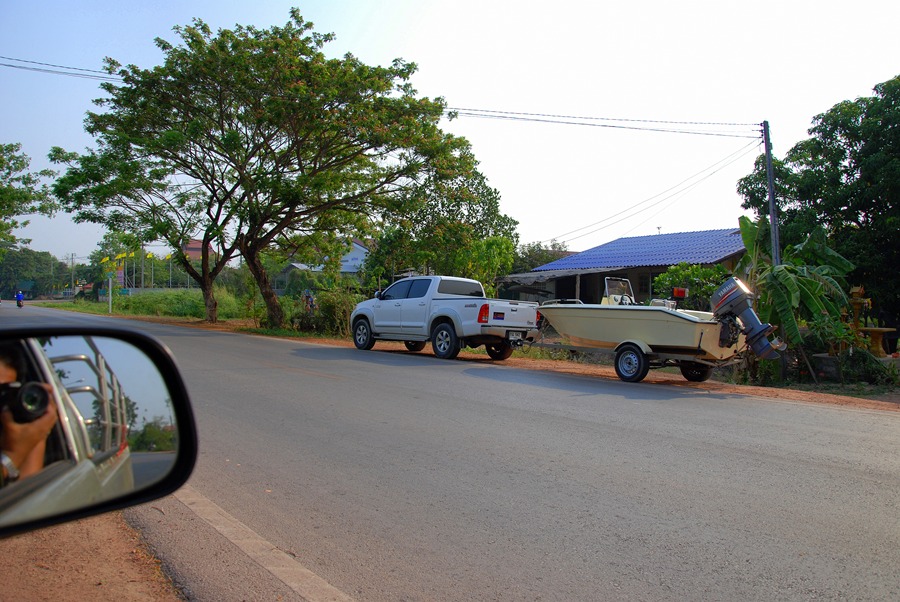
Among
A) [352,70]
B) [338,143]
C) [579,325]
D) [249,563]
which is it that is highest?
[352,70]

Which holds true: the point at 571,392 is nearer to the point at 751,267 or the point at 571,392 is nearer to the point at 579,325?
the point at 579,325

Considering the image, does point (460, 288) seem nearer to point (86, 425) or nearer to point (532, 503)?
point (532, 503)

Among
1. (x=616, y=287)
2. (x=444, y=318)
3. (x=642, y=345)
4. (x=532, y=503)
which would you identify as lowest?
(x=532, y=503)

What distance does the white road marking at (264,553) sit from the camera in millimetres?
3770

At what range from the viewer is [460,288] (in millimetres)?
17359

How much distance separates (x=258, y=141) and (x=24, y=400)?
26.3 metres

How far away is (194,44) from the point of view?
24781 mm

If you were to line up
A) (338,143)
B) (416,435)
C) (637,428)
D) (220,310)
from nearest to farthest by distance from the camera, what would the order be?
1. (416,435)
2. (637,428)
3. (338,143)
4. (220,310)

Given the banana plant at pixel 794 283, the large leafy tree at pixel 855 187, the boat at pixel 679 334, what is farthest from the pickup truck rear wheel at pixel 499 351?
the large leafy tree at pixel 855 187

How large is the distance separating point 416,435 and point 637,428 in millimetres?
2565

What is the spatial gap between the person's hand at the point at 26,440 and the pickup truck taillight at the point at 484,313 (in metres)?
13.8

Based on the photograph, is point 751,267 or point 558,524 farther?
point 751,267

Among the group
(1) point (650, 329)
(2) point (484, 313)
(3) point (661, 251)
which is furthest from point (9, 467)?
(3) point (661, 251)

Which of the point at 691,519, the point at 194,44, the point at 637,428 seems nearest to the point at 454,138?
the point at 194,44
